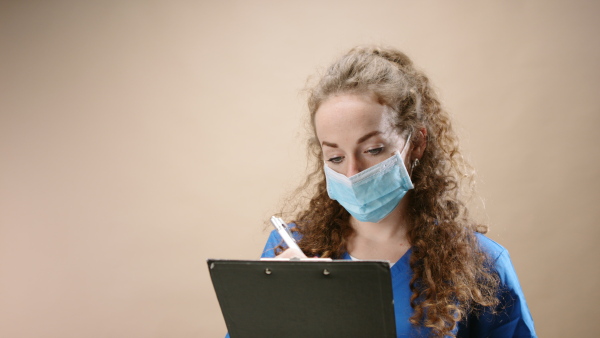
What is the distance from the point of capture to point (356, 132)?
108 cm

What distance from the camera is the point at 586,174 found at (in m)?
2.09

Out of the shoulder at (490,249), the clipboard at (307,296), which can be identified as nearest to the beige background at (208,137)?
the shoulder at (490,249)

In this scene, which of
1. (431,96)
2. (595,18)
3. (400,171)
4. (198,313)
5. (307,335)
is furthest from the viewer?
(198,313)

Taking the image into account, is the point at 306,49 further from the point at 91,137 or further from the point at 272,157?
the point at 91,137

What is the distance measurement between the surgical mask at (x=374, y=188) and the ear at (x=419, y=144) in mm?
54

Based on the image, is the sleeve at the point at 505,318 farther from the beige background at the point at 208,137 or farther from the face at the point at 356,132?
the beige background at the point at 208,137

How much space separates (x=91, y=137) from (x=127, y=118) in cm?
16

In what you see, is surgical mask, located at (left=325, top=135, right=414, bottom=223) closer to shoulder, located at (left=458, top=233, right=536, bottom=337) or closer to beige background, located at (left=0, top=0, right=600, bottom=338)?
shoulder, located at (left=458, top=233, right=536, bottom=337)

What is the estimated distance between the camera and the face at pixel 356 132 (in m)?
1.08

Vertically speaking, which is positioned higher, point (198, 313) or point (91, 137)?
point (91, 137)

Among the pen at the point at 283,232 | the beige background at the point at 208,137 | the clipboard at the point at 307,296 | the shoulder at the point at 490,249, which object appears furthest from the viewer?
the beige background at the point at 208,137

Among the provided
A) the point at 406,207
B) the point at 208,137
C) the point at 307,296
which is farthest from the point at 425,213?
the point at 208,137

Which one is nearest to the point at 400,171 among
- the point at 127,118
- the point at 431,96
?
the point at 431,96

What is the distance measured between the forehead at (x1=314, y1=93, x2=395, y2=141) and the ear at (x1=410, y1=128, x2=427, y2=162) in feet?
0.39
